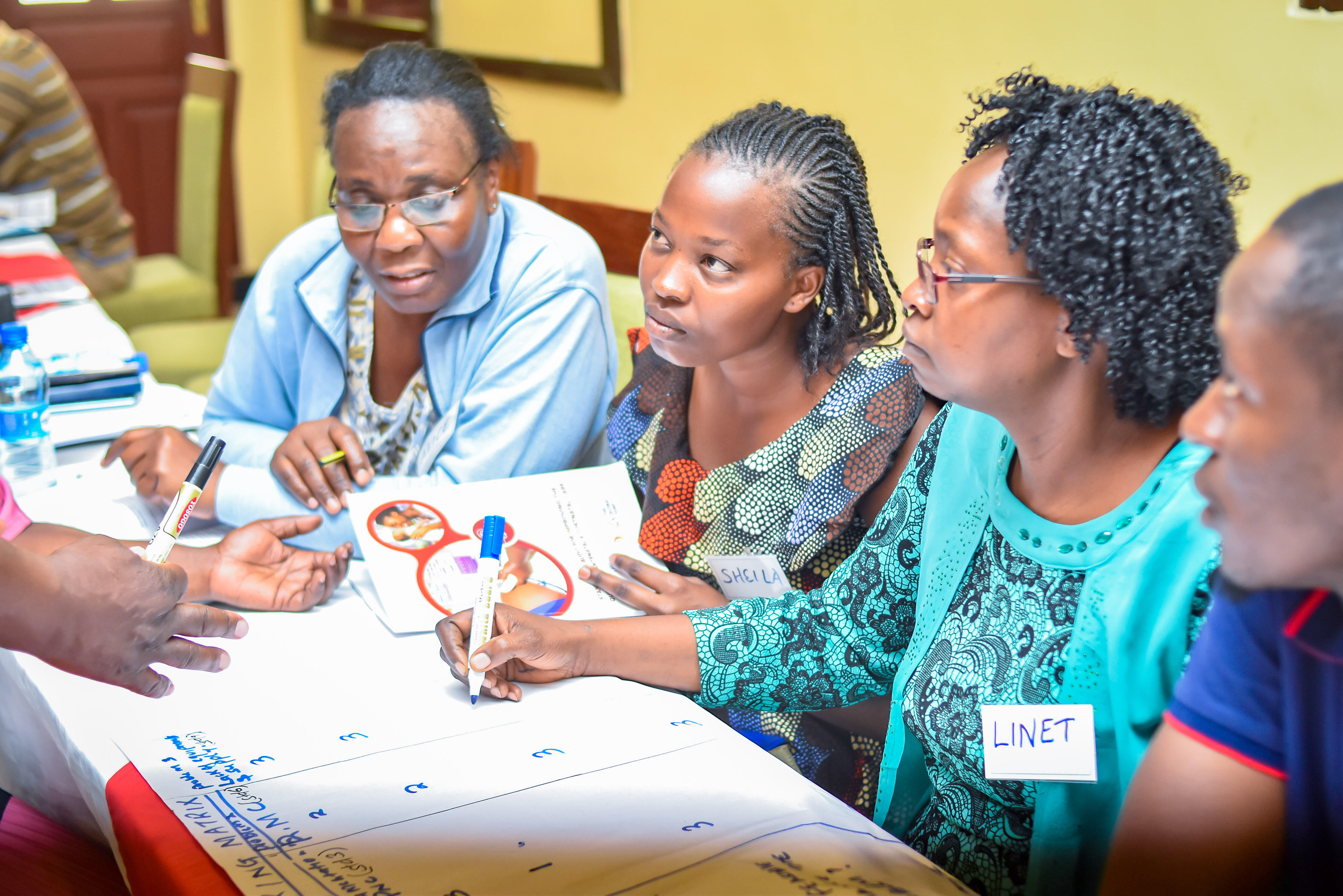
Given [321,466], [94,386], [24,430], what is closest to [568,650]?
[321,466]

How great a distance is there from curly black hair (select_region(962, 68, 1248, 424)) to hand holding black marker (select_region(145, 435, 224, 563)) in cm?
82

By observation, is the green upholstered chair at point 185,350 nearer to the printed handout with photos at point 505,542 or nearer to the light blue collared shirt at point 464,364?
the light blue collared shirt at point 464,364

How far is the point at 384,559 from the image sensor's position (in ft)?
4.44

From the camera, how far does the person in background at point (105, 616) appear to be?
94 cm

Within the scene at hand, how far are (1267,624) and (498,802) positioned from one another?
619 mm

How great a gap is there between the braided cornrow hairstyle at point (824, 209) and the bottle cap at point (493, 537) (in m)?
0.54

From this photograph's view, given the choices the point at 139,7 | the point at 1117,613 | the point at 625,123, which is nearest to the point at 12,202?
the point at 625,123

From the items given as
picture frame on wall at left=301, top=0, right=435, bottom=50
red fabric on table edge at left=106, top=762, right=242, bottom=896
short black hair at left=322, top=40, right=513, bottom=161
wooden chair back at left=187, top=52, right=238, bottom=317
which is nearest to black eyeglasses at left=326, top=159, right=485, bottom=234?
short black hair at left=322, top=40, right=513, bottom=161

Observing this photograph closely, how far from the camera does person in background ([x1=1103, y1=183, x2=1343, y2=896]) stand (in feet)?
2.13

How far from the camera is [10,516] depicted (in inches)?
56.1

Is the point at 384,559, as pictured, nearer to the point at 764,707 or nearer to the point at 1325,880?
the point at 764,707

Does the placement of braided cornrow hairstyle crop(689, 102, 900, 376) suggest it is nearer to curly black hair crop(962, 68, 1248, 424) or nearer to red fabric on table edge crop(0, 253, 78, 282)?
curly black hair crop(962, 68, 1248, 424)

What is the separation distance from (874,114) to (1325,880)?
2253 mm

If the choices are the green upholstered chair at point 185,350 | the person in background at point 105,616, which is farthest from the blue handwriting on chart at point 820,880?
the green upholstered chair at point 185,350
